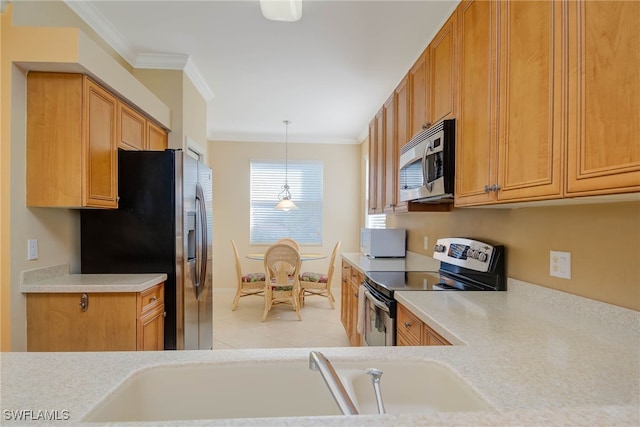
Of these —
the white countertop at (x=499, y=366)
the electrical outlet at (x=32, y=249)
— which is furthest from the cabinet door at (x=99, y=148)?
the white countertop at (x=499, y=366)

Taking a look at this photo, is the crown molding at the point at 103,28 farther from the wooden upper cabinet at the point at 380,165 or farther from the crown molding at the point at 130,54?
the wooden upper cabinet at the point at 380,165

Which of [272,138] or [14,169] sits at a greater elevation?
[272,138]

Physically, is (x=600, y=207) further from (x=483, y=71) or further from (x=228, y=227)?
(x=228, y=227)

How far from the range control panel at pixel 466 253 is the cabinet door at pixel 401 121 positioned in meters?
0.45

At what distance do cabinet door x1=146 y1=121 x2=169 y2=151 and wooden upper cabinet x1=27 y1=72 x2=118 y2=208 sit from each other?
77cm

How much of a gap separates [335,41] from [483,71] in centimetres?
150

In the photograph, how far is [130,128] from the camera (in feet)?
8.18

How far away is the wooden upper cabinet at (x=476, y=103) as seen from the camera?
1.47m

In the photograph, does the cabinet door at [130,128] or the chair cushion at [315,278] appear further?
the chair cushion at [315,278]

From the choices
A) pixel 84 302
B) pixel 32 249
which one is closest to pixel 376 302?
pixel 84 302

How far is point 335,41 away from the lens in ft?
8.80

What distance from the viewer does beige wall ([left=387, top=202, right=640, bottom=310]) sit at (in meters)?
1.15

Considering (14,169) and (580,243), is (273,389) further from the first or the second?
(14,169)

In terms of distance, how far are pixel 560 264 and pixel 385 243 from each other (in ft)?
6.74
